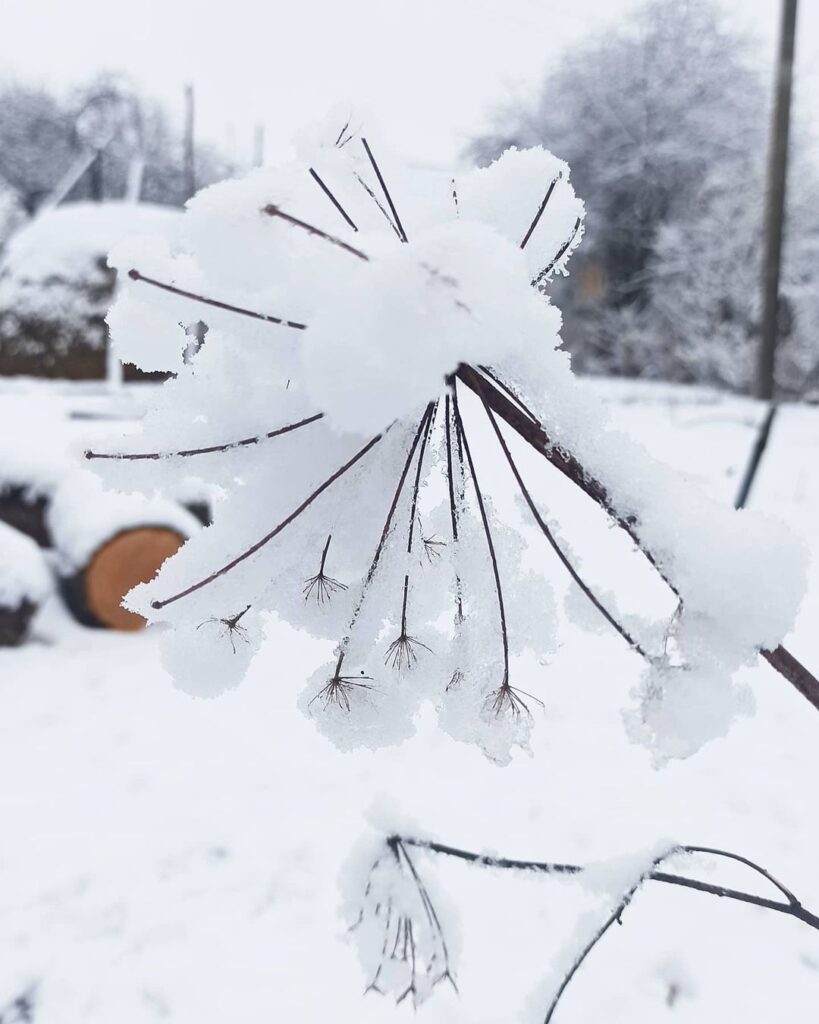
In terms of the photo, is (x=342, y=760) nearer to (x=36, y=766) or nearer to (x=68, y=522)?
(x=36, y=766)

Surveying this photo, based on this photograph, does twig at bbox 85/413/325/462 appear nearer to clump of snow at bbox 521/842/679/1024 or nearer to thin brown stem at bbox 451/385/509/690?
thin brown stem at bbox 451/385/509/690

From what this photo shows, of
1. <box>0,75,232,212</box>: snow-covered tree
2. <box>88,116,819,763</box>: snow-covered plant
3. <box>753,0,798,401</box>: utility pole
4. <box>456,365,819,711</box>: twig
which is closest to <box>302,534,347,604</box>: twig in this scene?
<box>88,116,819,763</box>: snow-covered plant

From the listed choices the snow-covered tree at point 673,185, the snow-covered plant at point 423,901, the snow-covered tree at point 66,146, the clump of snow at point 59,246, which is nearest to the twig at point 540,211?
the snow-covered plant at point 423,901

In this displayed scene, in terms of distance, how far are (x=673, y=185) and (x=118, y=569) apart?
1477cm

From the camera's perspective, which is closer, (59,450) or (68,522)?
(68,522)

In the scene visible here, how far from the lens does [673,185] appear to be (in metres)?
14.9

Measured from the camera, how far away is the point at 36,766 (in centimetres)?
251

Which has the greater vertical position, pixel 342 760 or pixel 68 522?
pixel 68 522

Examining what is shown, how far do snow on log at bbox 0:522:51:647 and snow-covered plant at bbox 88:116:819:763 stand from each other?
3.05m

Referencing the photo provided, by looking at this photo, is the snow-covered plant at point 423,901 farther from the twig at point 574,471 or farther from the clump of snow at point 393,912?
the twig at point 574,471

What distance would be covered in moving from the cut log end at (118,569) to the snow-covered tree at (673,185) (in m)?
12.0

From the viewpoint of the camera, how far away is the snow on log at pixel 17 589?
3.30 m

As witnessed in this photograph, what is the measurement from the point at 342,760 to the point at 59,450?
8.63 feet

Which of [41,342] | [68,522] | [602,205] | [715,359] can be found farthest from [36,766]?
[602,205]
